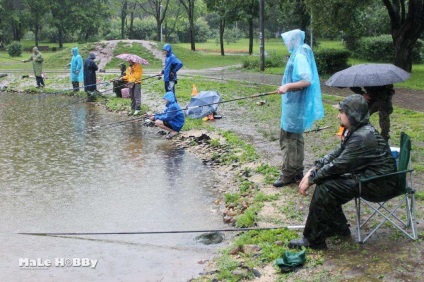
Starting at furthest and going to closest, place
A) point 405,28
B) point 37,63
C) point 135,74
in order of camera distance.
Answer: point 37,63, point 405,28, point 135,74

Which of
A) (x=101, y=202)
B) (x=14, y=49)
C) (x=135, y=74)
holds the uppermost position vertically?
(x=14, y=49)

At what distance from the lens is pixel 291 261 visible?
517 centimetres

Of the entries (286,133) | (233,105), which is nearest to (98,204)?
(286,133)

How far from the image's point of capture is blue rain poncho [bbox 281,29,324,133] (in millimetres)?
7414

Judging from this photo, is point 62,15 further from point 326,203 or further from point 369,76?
point 326,203

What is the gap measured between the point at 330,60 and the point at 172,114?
1326cm

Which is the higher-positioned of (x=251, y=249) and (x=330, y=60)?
(x=330, y=60)

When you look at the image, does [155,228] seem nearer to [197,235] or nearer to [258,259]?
[197,235]

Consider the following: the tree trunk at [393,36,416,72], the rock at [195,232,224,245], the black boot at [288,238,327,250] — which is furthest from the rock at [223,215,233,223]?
the tree trunk at [393,36,416,72]

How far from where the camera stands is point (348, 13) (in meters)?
20.8

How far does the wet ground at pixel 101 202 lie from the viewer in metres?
5.95

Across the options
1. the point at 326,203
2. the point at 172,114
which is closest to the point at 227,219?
the point at 326,203

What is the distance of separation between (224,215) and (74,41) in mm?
53797

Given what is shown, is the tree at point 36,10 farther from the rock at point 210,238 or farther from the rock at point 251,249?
the rock at point 251,249
